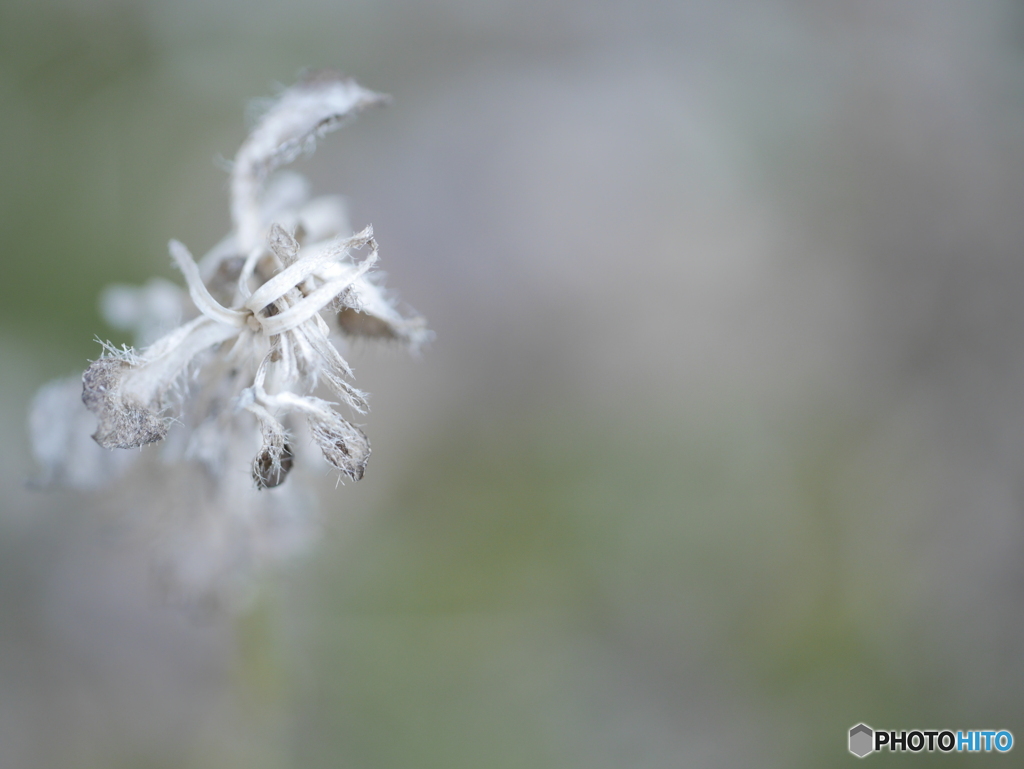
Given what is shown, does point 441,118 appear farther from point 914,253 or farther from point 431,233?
point 914,253

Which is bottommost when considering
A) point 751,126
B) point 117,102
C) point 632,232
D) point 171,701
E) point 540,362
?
point 171,701

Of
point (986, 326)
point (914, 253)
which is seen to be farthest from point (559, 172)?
point (986, 326)

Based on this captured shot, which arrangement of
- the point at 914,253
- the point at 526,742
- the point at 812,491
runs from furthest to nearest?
the point at 914,253, the point at 812,491, the point at 526,742

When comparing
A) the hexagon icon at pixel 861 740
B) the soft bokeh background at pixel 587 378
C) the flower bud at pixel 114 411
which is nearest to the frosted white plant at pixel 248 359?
the flower bud at pixel 114 411
